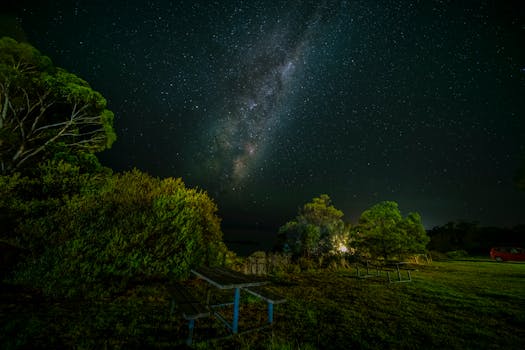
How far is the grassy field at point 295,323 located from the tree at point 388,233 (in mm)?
7680

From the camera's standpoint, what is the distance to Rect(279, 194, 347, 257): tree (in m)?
18.2

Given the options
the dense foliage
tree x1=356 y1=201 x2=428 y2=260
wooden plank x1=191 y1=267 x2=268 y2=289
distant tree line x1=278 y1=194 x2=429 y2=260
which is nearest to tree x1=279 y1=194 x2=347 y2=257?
distant tree line x1=278 y1=194 x2=429 y2=260

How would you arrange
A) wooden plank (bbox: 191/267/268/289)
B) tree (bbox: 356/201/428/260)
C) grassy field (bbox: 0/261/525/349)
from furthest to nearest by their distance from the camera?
tree (bbox: 356/201/428/260)
wooden plank (bbox: 191/267/268/289)
grassy field (bbox: 0/261/525/349)

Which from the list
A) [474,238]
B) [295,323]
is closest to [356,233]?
[295,323]

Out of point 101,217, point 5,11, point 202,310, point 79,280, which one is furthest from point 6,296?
point 5,11

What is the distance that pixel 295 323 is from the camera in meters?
4.29

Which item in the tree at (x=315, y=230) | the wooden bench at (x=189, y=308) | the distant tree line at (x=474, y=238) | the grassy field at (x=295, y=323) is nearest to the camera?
the wooden bench at (x=189, y=308)

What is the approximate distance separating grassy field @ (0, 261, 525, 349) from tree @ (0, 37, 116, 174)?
825 centimetres

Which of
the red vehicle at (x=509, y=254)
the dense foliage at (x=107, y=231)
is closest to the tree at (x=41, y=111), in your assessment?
the dense foliage at (x=107, y=231)

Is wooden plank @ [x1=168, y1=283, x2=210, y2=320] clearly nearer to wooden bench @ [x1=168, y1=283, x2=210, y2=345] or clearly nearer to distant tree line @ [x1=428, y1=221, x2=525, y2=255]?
wooden bench @ [x1=168, y1=283, x2=210, y2=345]

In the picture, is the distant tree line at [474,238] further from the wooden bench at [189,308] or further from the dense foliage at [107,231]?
the wooden bench at [189,308]

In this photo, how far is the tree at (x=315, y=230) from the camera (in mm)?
18250

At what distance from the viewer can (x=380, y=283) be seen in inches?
333

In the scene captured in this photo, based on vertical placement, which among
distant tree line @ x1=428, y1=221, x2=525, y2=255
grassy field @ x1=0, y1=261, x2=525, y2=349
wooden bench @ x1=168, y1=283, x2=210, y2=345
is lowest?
grassy field @ x1=0, y1=261, x2=525, y2=349
